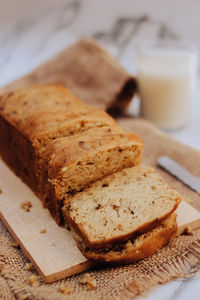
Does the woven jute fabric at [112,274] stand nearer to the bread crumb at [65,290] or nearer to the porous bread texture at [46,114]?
the bread crumb at [65,290]

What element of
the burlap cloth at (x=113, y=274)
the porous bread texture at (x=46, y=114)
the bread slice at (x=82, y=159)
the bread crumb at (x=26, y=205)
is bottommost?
the burlap cloth at (x=113, y=274)

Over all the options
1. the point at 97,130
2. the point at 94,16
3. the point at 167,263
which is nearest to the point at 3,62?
the point at 94,16

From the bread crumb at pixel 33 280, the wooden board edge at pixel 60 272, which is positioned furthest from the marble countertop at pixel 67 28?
the bread crumb at pixel 33 280

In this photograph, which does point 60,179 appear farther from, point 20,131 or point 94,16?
point 94,16

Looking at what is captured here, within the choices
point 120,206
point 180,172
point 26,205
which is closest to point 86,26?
point 180,172

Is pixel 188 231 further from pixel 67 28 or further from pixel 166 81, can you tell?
pixel 67 28

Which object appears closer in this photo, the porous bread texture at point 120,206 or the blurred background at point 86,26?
the porous bread texture at point 120,206

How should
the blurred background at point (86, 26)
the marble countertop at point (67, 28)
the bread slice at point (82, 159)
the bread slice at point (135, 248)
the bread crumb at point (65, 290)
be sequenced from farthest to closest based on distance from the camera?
the marble countertop at point (67, 28) → the blurred background at point (86, 26) → the bread slice at point (82, 159) → the bread slice at point (135, 248) → the bread crumb at point (65, 290)
